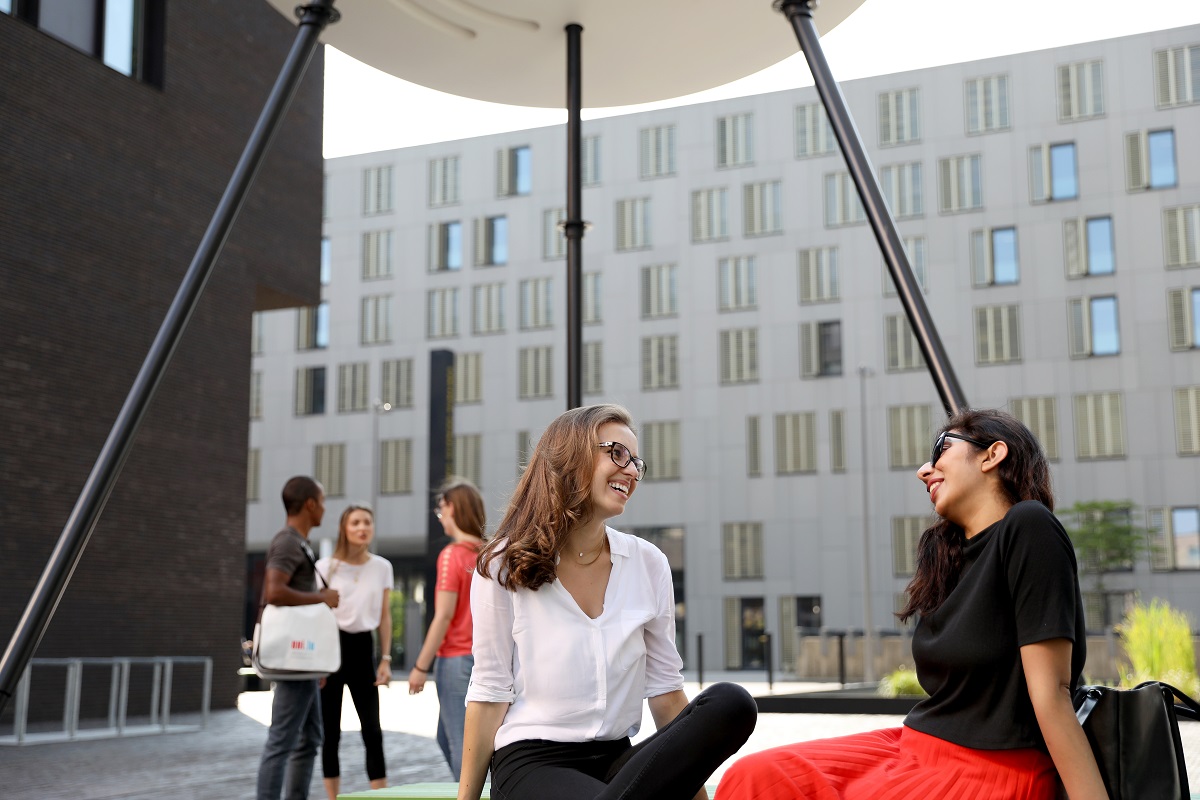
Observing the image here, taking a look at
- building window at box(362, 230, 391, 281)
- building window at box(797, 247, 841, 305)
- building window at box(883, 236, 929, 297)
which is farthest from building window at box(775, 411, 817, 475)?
building window at box(362, 230, 391, 281)

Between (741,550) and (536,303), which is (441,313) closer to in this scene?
(536,303)

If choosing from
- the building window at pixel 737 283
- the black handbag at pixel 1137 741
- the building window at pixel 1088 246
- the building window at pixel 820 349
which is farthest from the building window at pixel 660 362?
the black handbag at pixel 1137 741

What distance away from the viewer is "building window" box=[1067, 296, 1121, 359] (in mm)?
43156

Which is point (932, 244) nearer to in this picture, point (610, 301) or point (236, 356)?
point (610, 301)

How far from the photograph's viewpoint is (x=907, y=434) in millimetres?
44938

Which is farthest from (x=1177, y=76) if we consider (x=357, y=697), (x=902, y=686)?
(x=357, y=697)

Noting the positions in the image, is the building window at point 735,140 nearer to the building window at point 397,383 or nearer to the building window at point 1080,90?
the building window at point 1080,90

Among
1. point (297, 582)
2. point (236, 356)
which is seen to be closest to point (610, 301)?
point (236, 356)

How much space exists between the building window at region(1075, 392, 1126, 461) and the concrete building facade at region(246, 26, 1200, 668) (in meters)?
0.10

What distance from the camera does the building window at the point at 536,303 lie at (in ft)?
164

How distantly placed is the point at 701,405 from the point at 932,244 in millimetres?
10312

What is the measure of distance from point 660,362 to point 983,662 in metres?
45.4

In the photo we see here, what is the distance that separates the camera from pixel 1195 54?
1679 inches

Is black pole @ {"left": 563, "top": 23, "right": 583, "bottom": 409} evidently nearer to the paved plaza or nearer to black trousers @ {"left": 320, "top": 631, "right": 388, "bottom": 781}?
black trousers @ {"left": 320, "top": 631, "right": 388, "bottom": 781}
